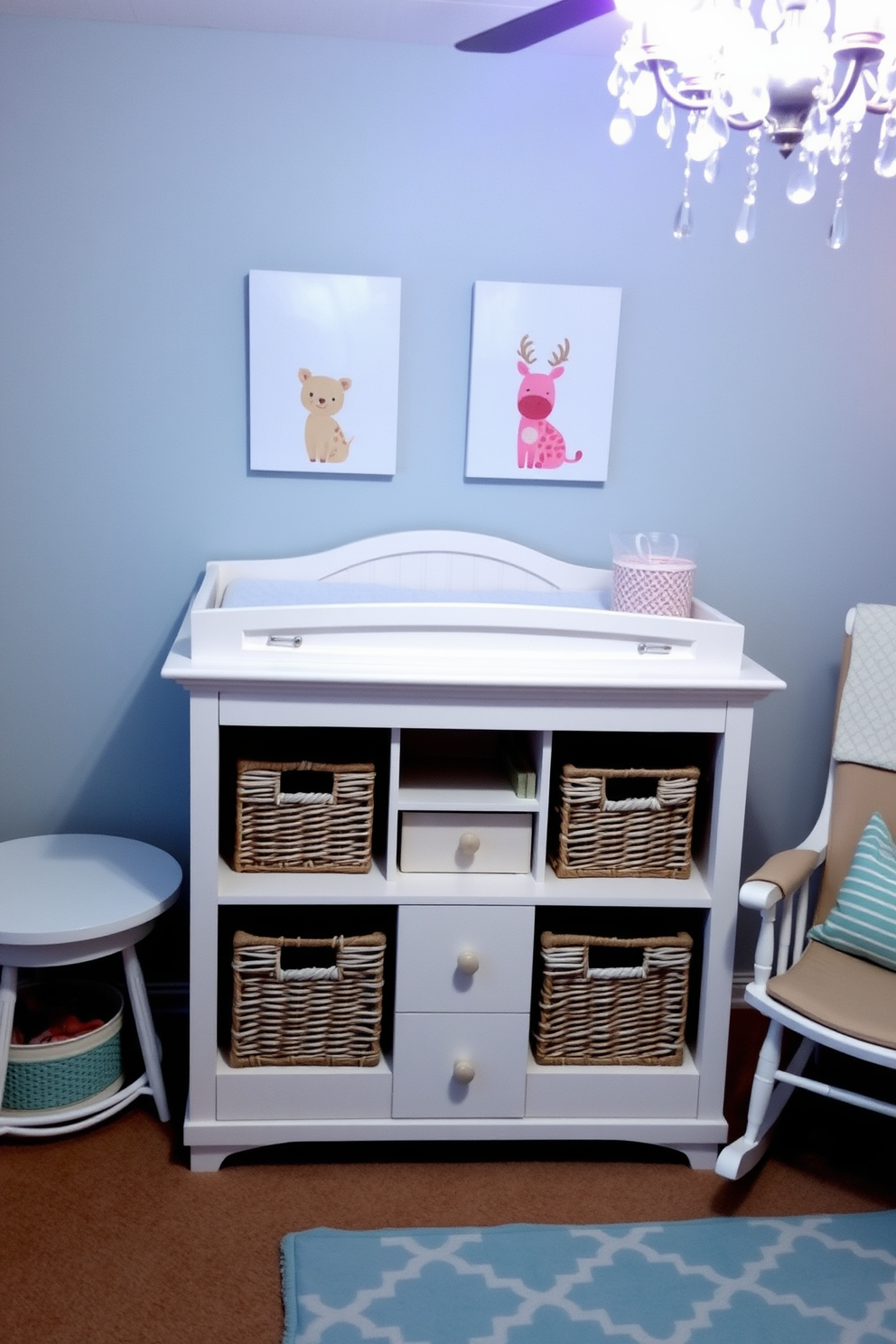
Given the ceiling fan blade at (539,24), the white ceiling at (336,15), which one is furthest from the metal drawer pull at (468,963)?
the white ceiling at (336,15)

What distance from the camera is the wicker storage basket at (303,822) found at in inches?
81.1

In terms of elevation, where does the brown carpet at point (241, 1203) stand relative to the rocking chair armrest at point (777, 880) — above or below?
below

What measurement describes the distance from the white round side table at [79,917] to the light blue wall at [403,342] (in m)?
0.26

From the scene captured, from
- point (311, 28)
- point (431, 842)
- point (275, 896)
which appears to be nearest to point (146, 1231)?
point (275, 896)

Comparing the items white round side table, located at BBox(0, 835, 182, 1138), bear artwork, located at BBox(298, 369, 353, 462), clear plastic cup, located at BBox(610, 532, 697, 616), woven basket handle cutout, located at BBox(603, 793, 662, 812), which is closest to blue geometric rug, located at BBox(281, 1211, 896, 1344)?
white round side table, located at BBox(0, 835, 182, 1138)

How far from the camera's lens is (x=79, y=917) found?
6.95ft

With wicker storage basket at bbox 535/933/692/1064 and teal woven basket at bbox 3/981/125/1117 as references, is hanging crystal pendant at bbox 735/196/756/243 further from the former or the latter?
teal woven basket at bbox 3/981/125/1117

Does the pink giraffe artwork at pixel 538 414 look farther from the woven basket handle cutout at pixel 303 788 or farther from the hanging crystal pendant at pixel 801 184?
the hanging crystal pendant at pixel 801 184

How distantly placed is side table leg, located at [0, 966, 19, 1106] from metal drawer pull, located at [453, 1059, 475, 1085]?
0.77 metres

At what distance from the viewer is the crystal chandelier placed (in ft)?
3.84

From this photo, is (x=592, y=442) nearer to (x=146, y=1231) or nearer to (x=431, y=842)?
(x=431, y=842)

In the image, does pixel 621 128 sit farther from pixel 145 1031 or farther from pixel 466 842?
pixel 145 1031

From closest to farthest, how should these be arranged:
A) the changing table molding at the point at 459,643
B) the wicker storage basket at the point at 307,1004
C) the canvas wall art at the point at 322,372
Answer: the changing table molding at the point at 459,643, the wicker storage basket at the point at 307,1004, the canvas wall art at the point at 322,372

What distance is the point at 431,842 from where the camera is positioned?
213 centimetres
